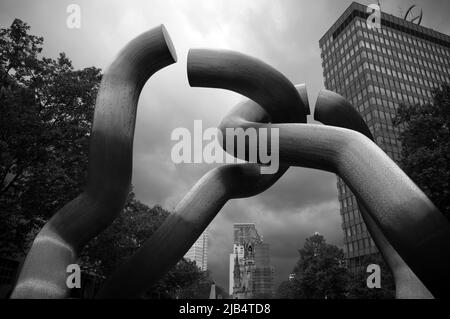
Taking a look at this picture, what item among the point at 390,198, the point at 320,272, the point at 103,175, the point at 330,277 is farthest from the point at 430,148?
the point at 320,272

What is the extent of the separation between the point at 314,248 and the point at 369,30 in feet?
194

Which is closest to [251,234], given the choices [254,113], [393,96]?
[393,96]

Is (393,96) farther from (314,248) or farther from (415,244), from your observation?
(415,244)

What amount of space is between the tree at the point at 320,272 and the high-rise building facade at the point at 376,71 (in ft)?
90.5

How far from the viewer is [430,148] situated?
63.7 ft

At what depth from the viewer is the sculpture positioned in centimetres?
428

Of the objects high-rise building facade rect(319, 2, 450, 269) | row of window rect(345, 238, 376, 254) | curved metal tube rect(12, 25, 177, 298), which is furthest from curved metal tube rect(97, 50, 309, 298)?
high-rise building facade rect(319, 2, 450, 269)

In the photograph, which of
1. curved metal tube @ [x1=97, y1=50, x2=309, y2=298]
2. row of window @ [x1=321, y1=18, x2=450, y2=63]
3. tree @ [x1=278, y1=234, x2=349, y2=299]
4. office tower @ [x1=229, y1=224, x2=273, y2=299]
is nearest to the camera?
curved metal tube @ [x1=97, y1=50, x2=309, y2=298]

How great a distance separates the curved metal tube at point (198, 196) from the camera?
630 centimetres

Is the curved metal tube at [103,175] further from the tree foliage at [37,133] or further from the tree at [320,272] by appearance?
the tree at [320,272]

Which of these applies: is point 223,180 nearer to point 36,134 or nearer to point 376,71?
point 36,134

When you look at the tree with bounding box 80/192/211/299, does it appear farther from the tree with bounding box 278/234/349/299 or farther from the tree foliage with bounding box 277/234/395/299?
the tree foliage with bounding box 277/234/395/299

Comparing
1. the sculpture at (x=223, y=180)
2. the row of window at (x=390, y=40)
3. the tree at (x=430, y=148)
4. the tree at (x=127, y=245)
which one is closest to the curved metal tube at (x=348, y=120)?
the sculpture at (x=223, y=180)

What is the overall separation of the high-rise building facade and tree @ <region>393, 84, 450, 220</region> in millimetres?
54582
